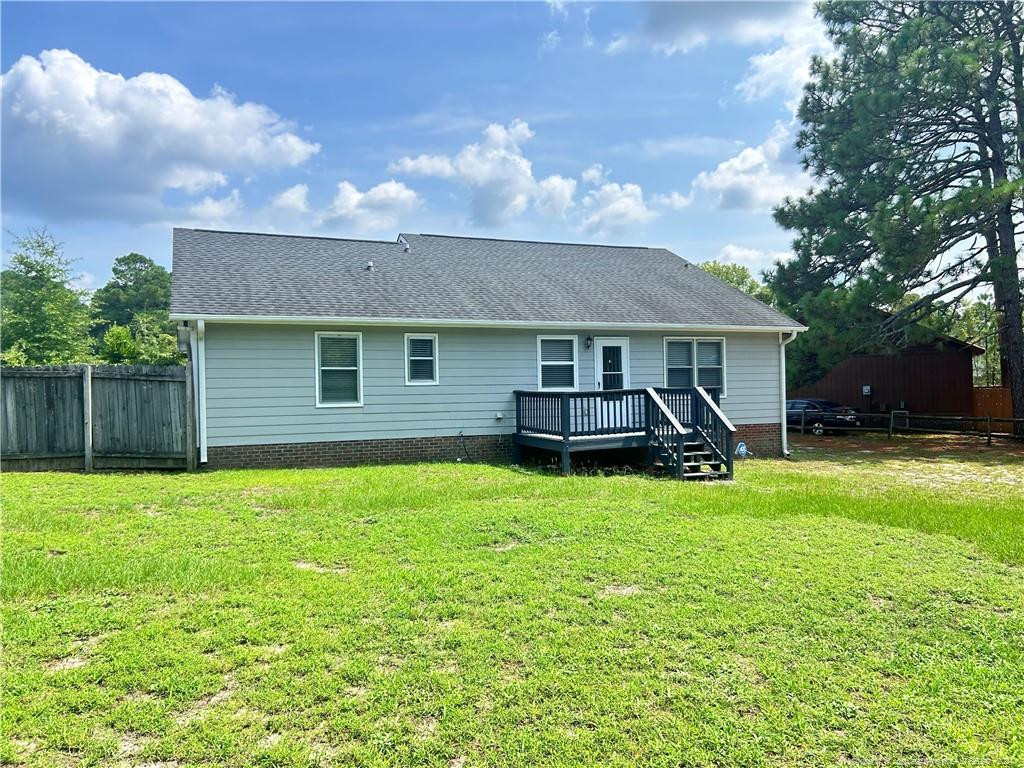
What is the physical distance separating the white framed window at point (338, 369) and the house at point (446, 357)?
0.03 m

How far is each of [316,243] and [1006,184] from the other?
1759 centimetres

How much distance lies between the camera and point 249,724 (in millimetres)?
2994

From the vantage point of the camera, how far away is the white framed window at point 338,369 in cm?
1186

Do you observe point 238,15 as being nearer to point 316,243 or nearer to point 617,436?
point 316,243

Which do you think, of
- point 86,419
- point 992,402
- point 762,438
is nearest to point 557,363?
point 762,438

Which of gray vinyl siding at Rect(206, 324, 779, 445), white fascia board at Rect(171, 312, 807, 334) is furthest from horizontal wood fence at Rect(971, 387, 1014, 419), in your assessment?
gray vinyl siding at Rect(206, 324, 779, 445)

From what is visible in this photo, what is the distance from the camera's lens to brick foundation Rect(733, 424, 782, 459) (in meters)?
15.1

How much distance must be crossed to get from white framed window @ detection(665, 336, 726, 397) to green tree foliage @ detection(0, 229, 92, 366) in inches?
1004

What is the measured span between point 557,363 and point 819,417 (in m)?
13.2

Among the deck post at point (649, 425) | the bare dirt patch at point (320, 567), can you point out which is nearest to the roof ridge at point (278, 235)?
the deck post at point (649, 425)

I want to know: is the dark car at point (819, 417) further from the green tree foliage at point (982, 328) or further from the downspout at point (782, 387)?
the downspout at point (782, 387)

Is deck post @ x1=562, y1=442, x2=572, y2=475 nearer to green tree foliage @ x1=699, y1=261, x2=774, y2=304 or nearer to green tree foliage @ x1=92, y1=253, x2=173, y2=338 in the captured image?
green tree foliage @ x1=699, y1=261, x2=774, y2=304

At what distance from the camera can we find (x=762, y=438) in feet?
50.0

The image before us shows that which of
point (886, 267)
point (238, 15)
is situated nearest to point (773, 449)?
point (886, 267)
